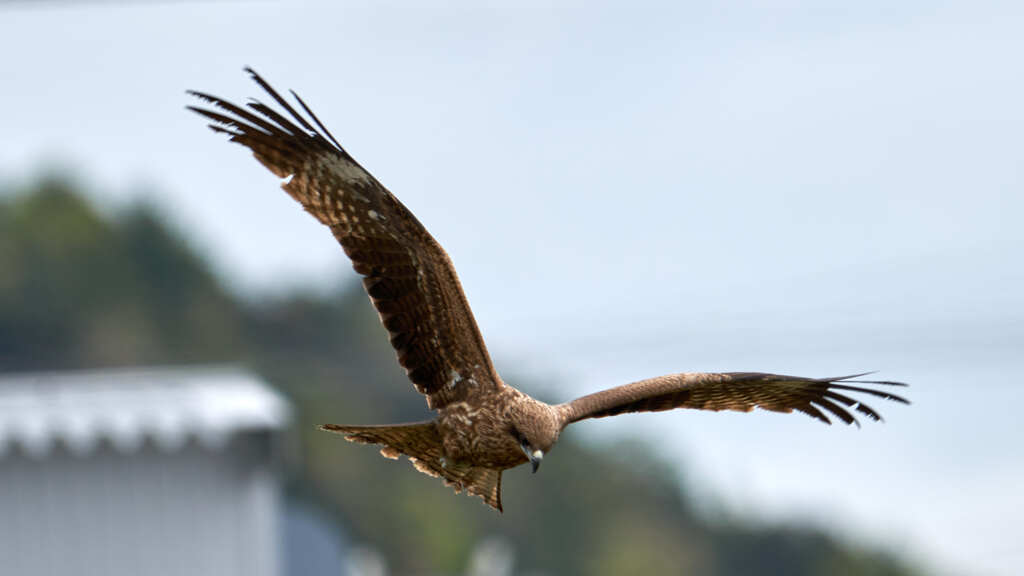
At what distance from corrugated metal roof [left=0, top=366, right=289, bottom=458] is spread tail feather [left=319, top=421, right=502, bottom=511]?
7.99m

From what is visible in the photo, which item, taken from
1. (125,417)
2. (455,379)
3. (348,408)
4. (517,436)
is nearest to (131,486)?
(125,417)

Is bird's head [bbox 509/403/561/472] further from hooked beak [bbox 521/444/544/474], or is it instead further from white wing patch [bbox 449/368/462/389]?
white wing patch [bbox 449/368/462/389]

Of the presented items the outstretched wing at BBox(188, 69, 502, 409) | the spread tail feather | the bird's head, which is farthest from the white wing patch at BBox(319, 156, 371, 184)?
the bird's head

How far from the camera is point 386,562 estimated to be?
5341 cm

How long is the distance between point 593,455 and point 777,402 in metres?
52.1

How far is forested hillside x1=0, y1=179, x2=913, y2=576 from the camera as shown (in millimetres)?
54125

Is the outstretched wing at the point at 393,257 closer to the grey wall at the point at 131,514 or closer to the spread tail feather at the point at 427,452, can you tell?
the spread tail feather at the point at 427,452

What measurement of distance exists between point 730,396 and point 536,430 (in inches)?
40.2

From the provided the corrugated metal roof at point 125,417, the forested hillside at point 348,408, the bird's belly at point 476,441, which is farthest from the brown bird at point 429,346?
the forested hillside at point 348,408

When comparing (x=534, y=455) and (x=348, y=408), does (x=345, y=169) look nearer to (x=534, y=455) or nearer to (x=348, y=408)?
(x=534, y=455)

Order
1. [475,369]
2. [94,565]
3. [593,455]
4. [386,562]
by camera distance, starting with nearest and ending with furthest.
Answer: [475,369]
[94,565]
[386,562]
[593,455]

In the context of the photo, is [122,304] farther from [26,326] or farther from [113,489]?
[113,489]

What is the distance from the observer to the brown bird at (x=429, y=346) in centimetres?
464

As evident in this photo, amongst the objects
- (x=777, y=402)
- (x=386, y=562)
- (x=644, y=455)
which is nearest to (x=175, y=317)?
(x=386, y=562)
